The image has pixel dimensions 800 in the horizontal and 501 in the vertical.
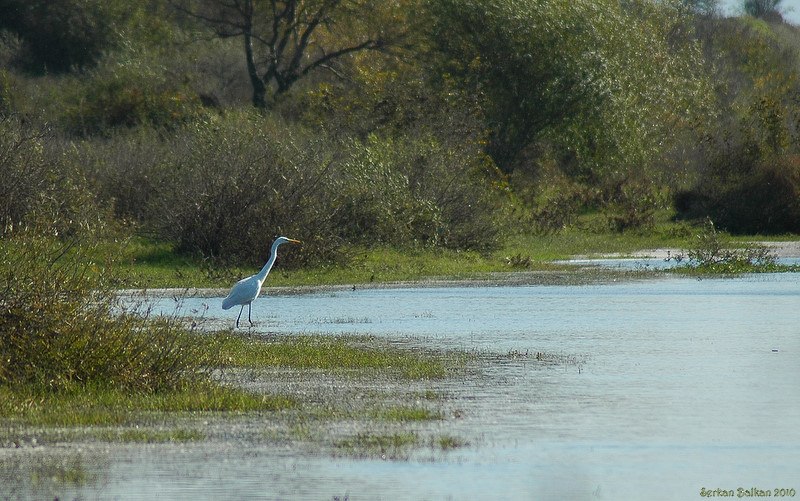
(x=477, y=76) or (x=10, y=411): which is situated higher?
(x=477, y=76)

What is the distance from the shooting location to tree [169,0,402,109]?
49188 millimetres

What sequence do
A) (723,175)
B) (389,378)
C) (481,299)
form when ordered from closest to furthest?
1. (389,378)
2. (481,299)
3. (723,175)

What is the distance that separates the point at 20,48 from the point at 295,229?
30.6m

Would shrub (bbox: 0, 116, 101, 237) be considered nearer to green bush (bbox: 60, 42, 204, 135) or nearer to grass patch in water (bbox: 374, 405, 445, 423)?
grass patch in water (bbox: 374, 405, 445, 423)

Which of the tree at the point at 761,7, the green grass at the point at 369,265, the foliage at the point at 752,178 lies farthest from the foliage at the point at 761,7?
the green grass at the point at 369,265

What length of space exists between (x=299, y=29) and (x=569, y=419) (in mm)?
41930

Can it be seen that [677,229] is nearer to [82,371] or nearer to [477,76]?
[477,76]

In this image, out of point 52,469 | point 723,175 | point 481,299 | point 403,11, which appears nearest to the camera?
point 52,469

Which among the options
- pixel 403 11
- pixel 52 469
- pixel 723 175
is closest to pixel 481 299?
pixel 52 469

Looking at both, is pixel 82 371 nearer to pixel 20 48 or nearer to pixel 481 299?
pixel 481 299

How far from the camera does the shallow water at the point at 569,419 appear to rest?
8.08 metres

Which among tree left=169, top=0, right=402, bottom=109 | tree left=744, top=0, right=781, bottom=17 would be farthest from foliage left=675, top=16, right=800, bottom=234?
tree left=744, top=0, right=781, bottom=17

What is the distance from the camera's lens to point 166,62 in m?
50.3

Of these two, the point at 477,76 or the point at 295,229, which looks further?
the point at 477,76
